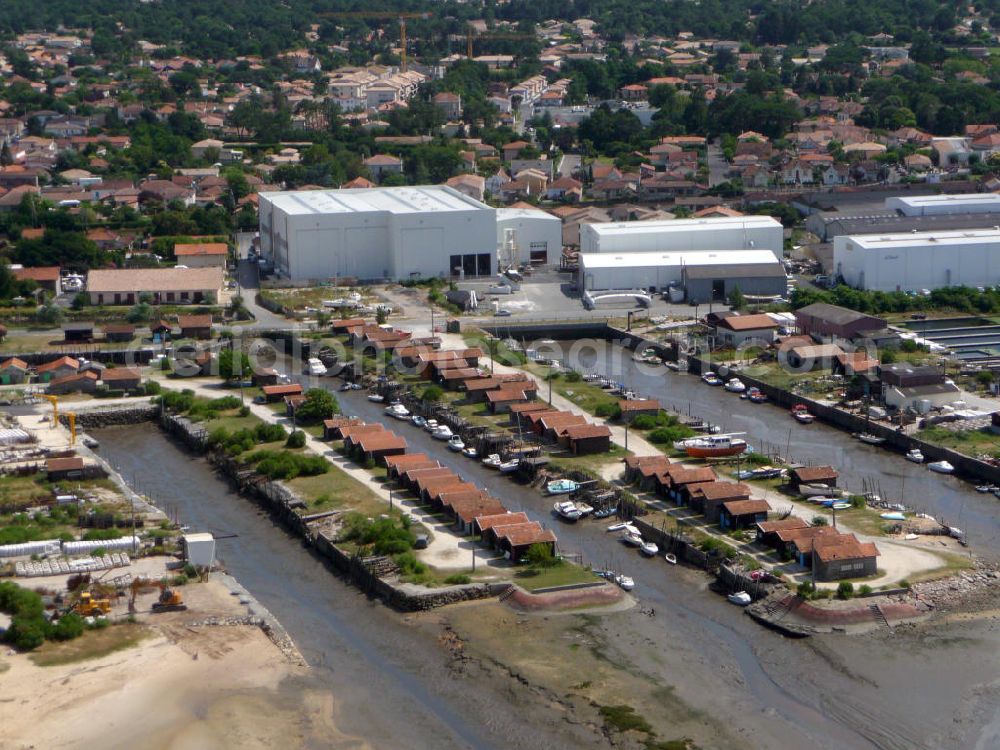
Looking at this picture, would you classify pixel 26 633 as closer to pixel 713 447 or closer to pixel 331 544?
pixel 331 544

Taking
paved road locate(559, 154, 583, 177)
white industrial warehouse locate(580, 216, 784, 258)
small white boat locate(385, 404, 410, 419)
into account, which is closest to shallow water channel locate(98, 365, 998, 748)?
small white boat locate(385, 404, 410, 419)

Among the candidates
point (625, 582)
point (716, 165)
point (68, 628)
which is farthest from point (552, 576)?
point (716, 165)

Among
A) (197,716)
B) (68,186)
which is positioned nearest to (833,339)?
(197,716)

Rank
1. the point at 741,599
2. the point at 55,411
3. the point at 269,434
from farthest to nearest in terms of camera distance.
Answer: the point at 55,411 → the point at 269,434 → the point at 741,599

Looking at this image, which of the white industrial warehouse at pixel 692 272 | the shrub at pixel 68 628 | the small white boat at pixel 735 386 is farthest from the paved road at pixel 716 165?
the shrub at pixel 68 628

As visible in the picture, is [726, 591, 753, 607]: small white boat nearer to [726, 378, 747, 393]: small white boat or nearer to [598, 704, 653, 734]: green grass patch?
[598, 704, 653, 734]: green grass patch

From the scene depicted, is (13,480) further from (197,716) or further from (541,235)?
(541,235)
